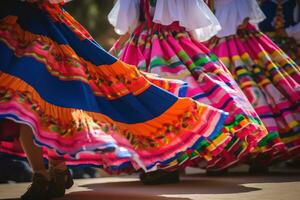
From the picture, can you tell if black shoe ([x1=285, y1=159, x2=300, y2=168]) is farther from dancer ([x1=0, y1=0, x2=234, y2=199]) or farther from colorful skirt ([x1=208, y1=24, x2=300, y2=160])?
dancer ([x1=0, y1=0, x2=234, y2=199])

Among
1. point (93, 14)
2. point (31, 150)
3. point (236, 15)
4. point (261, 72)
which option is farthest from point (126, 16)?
point (93, 14)

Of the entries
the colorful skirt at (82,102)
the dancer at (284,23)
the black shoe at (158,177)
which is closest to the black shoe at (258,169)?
the black shoe at (158,177)

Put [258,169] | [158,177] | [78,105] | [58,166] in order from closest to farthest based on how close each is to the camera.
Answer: [78,105], [58,166], [158,177], [258,169]

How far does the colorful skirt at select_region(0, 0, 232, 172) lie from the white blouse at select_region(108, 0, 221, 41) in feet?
2.66

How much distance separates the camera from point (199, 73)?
3850 mm

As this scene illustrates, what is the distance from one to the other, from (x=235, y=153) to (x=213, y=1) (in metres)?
1.40

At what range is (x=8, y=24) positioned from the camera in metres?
2.85

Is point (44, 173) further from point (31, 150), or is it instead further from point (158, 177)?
point (158, 177)

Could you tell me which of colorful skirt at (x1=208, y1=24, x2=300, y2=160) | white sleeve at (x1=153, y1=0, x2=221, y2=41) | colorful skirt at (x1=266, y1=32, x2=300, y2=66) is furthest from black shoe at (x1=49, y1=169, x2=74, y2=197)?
colorful skirt at (x1=266, y1=32, x2=300, y2=66)

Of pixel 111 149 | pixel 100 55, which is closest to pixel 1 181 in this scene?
pixel 100 55

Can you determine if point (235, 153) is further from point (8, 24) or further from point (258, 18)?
point (8, 24)

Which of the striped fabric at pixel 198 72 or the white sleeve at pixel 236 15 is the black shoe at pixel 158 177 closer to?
the striped fabric at pixel 198 72

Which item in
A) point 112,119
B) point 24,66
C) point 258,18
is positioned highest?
point 258,18

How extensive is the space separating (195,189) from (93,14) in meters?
10.7
